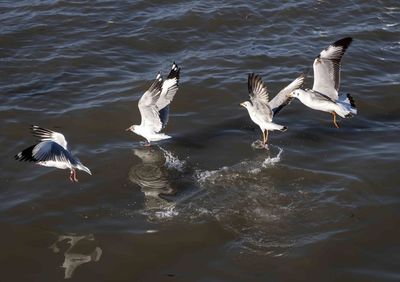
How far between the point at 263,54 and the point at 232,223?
5761mm

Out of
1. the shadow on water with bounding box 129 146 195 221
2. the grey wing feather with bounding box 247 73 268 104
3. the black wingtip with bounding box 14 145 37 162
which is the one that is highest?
the grey wing feather with bounding box 247 73 268 104

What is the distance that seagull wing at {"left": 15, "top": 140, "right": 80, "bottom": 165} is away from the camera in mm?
7867

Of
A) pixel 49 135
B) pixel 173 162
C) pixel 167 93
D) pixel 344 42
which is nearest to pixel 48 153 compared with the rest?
pixel 49 135

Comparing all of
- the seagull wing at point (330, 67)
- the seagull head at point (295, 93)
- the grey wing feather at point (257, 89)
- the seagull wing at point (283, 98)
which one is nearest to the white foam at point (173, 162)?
the grey wing feather at point (257, 89)

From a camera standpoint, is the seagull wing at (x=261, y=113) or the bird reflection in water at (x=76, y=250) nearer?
the bird reflection in water at (x=76, y=250)

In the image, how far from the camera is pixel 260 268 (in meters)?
6.79

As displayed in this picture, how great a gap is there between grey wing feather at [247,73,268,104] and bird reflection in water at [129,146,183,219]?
61.8 inches

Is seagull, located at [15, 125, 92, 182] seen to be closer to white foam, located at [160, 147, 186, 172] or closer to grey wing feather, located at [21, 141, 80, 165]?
grey wing feather, located at [21, 141, 80, 165]

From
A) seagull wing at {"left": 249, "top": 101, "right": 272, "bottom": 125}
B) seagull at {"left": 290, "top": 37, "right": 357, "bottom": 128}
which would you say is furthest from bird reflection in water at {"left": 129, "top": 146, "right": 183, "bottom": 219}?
Answer: seagull at {"left": 290, "top": 37, "right": 357, "bottom": 128}

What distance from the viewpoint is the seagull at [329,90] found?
9695 mm

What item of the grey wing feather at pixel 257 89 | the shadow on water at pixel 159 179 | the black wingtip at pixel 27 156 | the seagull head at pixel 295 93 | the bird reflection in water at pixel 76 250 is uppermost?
the grey wing feather at pixel 257 89

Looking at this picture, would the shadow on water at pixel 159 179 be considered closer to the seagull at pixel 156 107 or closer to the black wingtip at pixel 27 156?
the seagull at pixel 156 107

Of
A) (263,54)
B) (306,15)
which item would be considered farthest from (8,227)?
(306,15)

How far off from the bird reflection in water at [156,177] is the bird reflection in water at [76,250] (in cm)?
89
